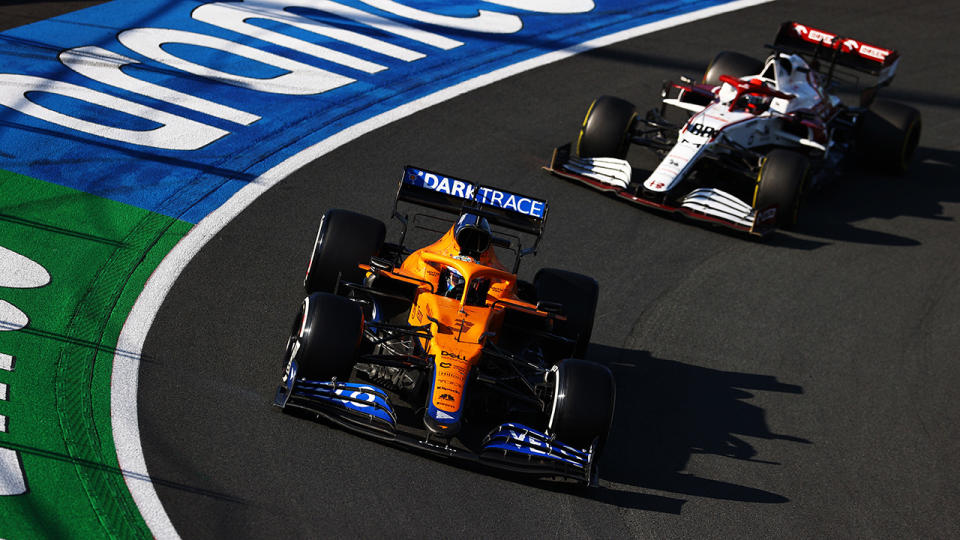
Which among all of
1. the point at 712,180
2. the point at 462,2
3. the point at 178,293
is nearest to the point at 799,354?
the point at 712,180

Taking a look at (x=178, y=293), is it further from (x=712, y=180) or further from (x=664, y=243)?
(x=712, y=180)

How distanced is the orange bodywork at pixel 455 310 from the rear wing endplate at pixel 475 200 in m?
0.44

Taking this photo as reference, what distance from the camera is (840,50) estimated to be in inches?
711

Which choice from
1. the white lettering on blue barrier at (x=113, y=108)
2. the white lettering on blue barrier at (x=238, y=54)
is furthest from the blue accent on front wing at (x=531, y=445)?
the white lettering on blue barrier at (x=113, y=108)

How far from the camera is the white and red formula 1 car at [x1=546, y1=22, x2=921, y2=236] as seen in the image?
15242 millimetres

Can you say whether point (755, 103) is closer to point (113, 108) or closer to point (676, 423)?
point (676, 423)

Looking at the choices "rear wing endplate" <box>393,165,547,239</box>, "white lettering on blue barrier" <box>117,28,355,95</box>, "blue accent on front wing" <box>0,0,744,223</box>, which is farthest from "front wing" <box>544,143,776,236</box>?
"white lettering on blue barrier" <box>117,28,355,95</box>

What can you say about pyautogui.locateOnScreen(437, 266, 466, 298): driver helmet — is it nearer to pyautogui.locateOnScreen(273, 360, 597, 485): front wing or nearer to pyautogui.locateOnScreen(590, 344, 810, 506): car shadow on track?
pyautogui.locateOnScreen(273, 360, 597, 485): front wing

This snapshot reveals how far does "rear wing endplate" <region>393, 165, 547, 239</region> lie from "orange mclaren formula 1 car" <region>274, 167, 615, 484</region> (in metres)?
0.01

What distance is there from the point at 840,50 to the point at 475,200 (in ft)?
30.8

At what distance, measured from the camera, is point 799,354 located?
12594 mm

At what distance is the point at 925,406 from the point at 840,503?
2.50 metres

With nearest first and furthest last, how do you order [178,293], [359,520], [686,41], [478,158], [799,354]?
1. [359,520]
2. [178,293]
3. [799,354]
4. [478,158]
5. [686,41]

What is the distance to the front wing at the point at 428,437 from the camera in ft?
30.1
